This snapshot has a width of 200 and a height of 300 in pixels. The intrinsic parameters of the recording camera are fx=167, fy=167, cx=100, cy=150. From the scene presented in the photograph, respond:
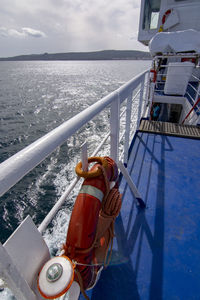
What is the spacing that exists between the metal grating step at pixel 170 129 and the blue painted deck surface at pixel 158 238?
94cm

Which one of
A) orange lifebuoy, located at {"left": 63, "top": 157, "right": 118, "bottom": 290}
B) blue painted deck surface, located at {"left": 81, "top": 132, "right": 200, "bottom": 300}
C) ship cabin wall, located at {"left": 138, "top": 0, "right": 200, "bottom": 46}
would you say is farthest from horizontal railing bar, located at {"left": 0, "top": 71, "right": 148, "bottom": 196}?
ship cabin wall, located at {"left": 138, "top": 0, "right": 200, "bottom": 46}

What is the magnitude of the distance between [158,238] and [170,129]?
2.75 meters

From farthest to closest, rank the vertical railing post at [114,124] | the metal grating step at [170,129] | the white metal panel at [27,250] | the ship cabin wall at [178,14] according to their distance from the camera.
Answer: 1. the ship cabin wall at [178,14]
2. the metal grating step at [170,129]
3. the vertical railing post at [114,124]
4. the white metal panel at [27,250]

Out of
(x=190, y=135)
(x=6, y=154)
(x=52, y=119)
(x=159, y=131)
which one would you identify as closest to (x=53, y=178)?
(x=6, y=154)

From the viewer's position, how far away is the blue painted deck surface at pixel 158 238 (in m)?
1.31

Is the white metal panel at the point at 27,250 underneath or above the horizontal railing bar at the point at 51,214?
above

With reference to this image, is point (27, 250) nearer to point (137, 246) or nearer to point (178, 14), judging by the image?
point (137, 246)

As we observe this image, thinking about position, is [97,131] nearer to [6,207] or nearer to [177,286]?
[6,207]

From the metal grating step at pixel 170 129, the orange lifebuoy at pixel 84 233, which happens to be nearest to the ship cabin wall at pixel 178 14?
the metal grating step at pixel 170 129

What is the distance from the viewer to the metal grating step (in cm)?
352

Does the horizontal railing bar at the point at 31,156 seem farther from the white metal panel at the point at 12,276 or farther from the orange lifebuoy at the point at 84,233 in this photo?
the orange lifebuoy at the point at 84,233

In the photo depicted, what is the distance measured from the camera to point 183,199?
2.08 m

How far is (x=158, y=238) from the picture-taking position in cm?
165

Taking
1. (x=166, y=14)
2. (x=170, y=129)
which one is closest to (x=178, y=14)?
(x=166, y=14)
